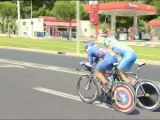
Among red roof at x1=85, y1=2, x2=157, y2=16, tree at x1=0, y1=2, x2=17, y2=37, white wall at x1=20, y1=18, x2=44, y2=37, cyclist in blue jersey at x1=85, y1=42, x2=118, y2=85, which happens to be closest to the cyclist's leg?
cyclist in blue jersey at x1=85, y1=42, x2=118, y2=85

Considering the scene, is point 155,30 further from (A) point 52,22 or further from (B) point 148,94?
(B) point 148,94

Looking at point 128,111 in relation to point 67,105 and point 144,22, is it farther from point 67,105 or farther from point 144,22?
point 144,22

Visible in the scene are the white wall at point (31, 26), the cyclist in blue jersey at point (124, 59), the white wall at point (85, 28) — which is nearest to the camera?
the cyclist in blue jersey at point (124, 59)

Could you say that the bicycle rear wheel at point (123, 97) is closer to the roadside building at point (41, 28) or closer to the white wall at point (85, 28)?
the roadside building at point (41, 28)

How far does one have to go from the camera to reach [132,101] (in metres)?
7.92

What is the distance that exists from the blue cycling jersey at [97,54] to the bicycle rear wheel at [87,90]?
17.3 inches

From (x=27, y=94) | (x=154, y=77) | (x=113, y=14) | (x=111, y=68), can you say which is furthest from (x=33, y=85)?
(x=113, y=14)

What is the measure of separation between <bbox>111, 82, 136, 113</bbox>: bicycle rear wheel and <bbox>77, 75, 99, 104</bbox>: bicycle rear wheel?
0.63 m

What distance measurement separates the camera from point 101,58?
8.70 meters

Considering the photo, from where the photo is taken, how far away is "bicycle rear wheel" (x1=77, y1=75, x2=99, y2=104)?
8.93 m

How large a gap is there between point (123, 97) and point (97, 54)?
3.75 ft

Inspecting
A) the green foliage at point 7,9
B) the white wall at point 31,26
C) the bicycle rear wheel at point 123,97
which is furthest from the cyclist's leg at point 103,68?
the white wall at point 31,26

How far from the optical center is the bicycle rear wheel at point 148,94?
8148 mm

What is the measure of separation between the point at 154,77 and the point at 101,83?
6.10m
